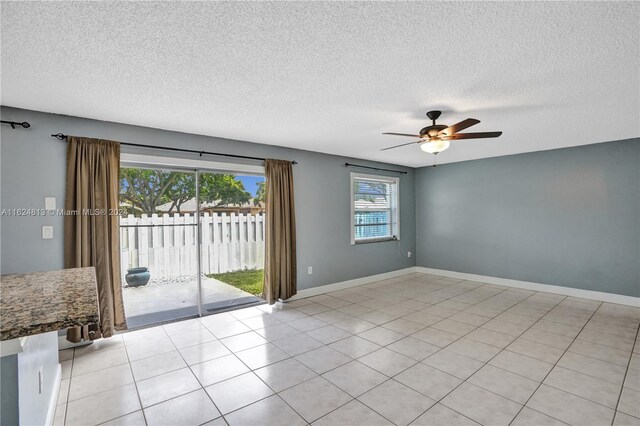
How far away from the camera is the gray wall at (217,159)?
2.85 m

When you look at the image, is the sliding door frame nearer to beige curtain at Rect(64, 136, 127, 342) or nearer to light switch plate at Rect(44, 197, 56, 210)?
beige curtain at Rect(64, 136, 127, 342)

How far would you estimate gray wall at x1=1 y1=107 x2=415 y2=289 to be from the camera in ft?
9.35

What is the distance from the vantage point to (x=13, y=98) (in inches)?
103

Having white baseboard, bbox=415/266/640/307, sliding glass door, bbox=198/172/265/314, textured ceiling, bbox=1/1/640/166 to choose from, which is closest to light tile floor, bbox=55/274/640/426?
white baseboard, bbox=415/266/640/307

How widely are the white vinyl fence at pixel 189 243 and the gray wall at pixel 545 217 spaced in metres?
4.03

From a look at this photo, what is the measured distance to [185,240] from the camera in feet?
13.4

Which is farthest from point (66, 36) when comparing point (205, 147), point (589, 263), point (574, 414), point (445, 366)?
point (589, 263)

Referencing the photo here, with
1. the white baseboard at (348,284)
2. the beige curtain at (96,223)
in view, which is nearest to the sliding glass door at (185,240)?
the beige curtain at (96,223)

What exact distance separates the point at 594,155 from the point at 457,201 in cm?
220

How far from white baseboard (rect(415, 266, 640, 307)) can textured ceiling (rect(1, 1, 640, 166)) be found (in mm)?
2644

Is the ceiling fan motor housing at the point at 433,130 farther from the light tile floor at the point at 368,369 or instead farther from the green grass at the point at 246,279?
the green grass at the point at 246,279

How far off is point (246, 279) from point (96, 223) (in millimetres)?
2420

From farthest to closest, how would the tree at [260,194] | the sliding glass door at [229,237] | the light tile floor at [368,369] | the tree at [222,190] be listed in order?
the tree at [260,194]
the sliding glass door at [229,237]
the tree at [222,190]
the light tile floor at [368,369]

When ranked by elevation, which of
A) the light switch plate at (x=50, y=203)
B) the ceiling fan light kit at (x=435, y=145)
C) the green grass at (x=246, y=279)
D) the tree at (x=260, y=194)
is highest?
the ceiling fan light kit at (x=435, y=145)
